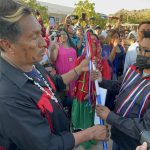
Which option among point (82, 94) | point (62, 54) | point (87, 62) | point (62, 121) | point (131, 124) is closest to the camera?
point (62, 121)

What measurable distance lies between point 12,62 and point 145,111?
3.56 ft

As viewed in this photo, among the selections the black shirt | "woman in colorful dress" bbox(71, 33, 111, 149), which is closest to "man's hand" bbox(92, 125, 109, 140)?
the black shirt

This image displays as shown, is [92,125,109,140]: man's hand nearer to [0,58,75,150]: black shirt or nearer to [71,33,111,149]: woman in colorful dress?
[0,58,75,150]: black shirt

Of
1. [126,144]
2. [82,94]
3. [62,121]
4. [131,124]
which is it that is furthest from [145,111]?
[82,94]

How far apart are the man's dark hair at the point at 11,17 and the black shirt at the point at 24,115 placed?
190 mm

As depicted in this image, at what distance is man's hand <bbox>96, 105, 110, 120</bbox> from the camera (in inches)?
86.4

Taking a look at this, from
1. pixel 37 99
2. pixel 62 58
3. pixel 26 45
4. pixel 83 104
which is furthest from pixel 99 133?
pixel 62 58

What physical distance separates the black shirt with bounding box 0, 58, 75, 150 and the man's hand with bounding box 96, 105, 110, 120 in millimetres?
524

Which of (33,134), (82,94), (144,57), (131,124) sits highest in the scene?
(144,57)

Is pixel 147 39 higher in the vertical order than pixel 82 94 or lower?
higher

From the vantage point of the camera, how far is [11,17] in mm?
1540

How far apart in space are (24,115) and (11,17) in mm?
566

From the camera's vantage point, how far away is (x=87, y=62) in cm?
264

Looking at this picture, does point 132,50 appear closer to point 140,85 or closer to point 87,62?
point 87,62
